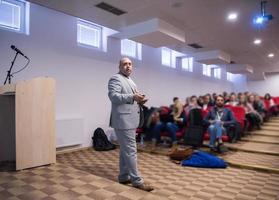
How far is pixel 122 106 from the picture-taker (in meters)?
2.43

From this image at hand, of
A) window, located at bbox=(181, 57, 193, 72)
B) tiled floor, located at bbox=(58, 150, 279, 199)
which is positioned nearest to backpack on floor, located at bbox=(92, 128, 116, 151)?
tiled floor, located at bbox=(58, 150, 279, 199)

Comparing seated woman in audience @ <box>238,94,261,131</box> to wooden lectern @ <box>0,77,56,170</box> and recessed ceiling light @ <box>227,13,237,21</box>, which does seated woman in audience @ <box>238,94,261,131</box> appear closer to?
recessed ceiling light @ <box>227,13,237,21</box>

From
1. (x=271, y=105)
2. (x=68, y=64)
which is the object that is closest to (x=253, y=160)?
(x=68, y=64)

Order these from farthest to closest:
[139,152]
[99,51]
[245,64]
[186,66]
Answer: [245,64], [186,66], [99,51], [139,152]

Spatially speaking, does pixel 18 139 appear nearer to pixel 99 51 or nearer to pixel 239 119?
pixel 99 51

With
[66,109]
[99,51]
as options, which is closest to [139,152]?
[66,109]

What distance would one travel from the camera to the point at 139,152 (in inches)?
185

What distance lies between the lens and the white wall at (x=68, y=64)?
4.18 m

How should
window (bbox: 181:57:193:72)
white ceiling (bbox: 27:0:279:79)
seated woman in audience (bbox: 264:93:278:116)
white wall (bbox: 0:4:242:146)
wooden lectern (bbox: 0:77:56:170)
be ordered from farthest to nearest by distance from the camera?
1. window (bbox: 181:57:193:72)
2. seated woman in audience (bbox: 264:93:278:116)
3. white wall (bbox: 0:4:242:146)
4. white ceiling (bbox: 27:0:279:79)
5. wooden lectern (bbox: 0:77:56:170)

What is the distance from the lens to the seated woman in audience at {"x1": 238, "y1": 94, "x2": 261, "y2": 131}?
5.44m

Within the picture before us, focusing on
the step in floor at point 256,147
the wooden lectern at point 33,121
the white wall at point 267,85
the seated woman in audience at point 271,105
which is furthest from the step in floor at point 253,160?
the white wall at point 267,85

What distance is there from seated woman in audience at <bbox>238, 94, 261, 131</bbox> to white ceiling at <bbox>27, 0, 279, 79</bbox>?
1.74m

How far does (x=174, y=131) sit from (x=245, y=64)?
6.85m

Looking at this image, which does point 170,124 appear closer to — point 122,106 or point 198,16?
point 198,16
